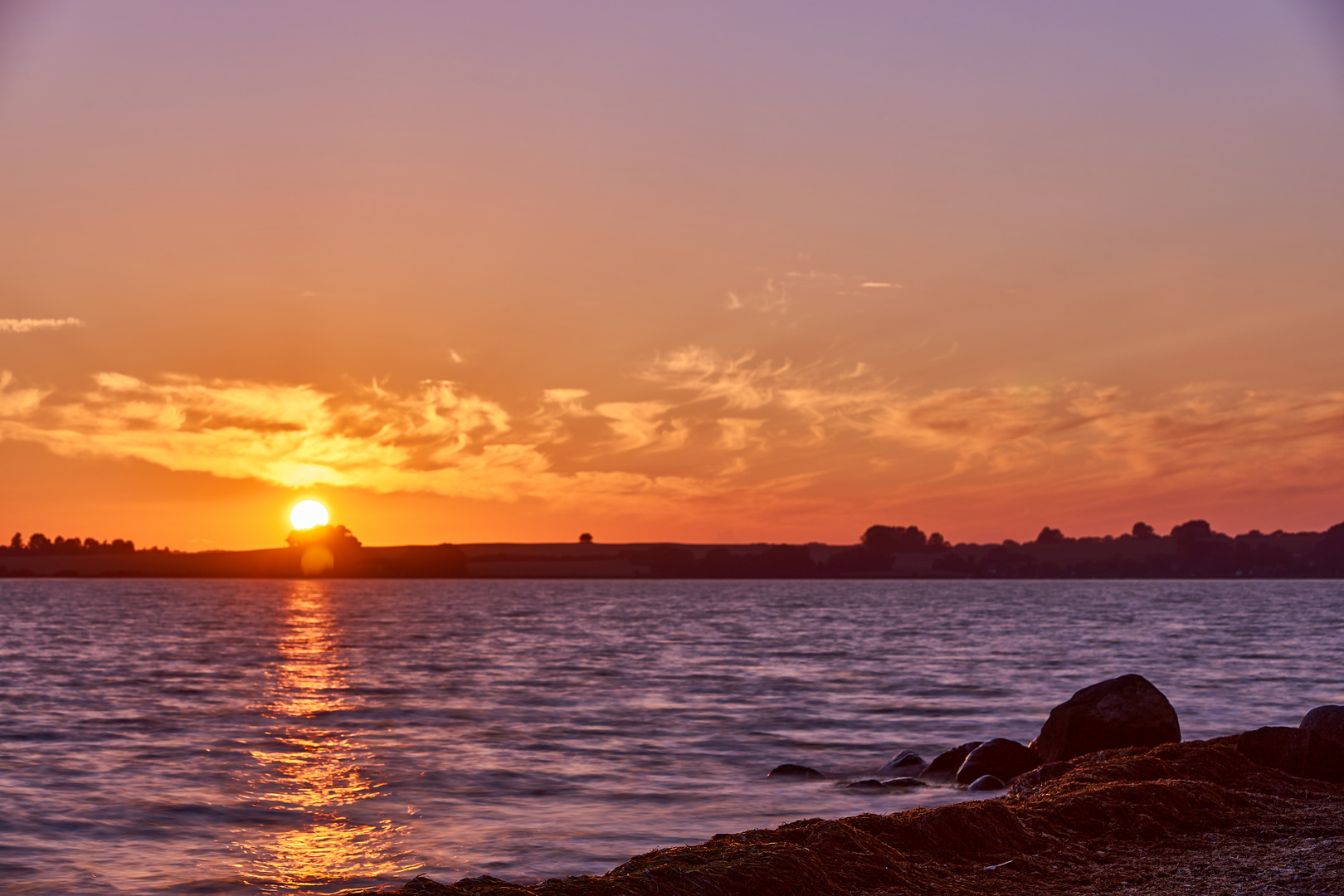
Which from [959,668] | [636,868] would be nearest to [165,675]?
[959,668]

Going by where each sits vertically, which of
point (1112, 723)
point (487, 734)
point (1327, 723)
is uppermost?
point (1327, 723)

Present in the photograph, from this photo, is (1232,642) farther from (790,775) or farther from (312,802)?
(312,802)

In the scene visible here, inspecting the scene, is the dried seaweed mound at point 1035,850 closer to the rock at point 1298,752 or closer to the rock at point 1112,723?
the rock at point 1298,752

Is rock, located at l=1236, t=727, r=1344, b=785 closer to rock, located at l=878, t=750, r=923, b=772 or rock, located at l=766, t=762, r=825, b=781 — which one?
rock, located at l=878, t=750, r=923, b=772

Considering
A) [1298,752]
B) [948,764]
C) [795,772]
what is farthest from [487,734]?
[1298,752]

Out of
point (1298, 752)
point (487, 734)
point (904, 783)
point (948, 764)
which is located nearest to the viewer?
point (1298, 752)

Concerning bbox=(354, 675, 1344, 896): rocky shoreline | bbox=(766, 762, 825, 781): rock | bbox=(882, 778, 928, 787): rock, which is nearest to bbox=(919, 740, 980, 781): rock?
bbox=(882, 778, 928, 787): rock

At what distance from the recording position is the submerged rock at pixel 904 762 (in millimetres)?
21438

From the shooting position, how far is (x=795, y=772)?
21.2 m

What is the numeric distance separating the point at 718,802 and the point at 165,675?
32865 millimetres

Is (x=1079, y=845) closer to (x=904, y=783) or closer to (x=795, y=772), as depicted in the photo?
(x=904, y=783)

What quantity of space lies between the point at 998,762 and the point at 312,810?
38.8 feet

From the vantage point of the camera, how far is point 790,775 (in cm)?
2102

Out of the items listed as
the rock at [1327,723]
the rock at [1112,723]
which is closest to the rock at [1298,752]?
the rock at [1327,723]
